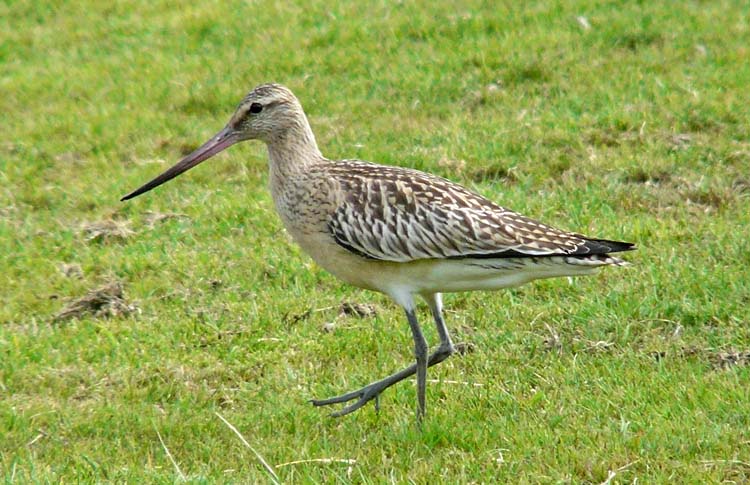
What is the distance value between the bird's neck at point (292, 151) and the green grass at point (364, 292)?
4.32 ft

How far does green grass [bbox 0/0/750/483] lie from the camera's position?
6695mm

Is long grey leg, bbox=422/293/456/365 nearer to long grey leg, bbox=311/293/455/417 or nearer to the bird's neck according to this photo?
long grey leg, bbox=311/293/455/417

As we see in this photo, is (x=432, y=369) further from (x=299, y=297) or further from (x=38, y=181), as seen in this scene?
(x=38, y=181)

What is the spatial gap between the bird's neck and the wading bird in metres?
0.01

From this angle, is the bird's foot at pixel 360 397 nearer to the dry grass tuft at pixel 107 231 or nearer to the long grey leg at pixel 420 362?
the long grey leg at pixel 420 362

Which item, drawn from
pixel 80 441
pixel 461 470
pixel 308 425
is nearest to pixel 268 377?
pixel 308 425

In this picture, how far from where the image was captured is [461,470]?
625cm

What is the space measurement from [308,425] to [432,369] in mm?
1107

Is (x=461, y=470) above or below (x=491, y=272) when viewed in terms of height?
below

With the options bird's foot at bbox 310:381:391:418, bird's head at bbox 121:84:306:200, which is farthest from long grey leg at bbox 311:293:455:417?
bird's head at bbox 121:84:306:200

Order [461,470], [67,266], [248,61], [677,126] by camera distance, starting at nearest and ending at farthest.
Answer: [461,470] → [67,266] → [677,126] → [248,61]

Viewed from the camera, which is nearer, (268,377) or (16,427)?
(16,427)

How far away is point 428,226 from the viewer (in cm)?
697

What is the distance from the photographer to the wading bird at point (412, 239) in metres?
6.82
